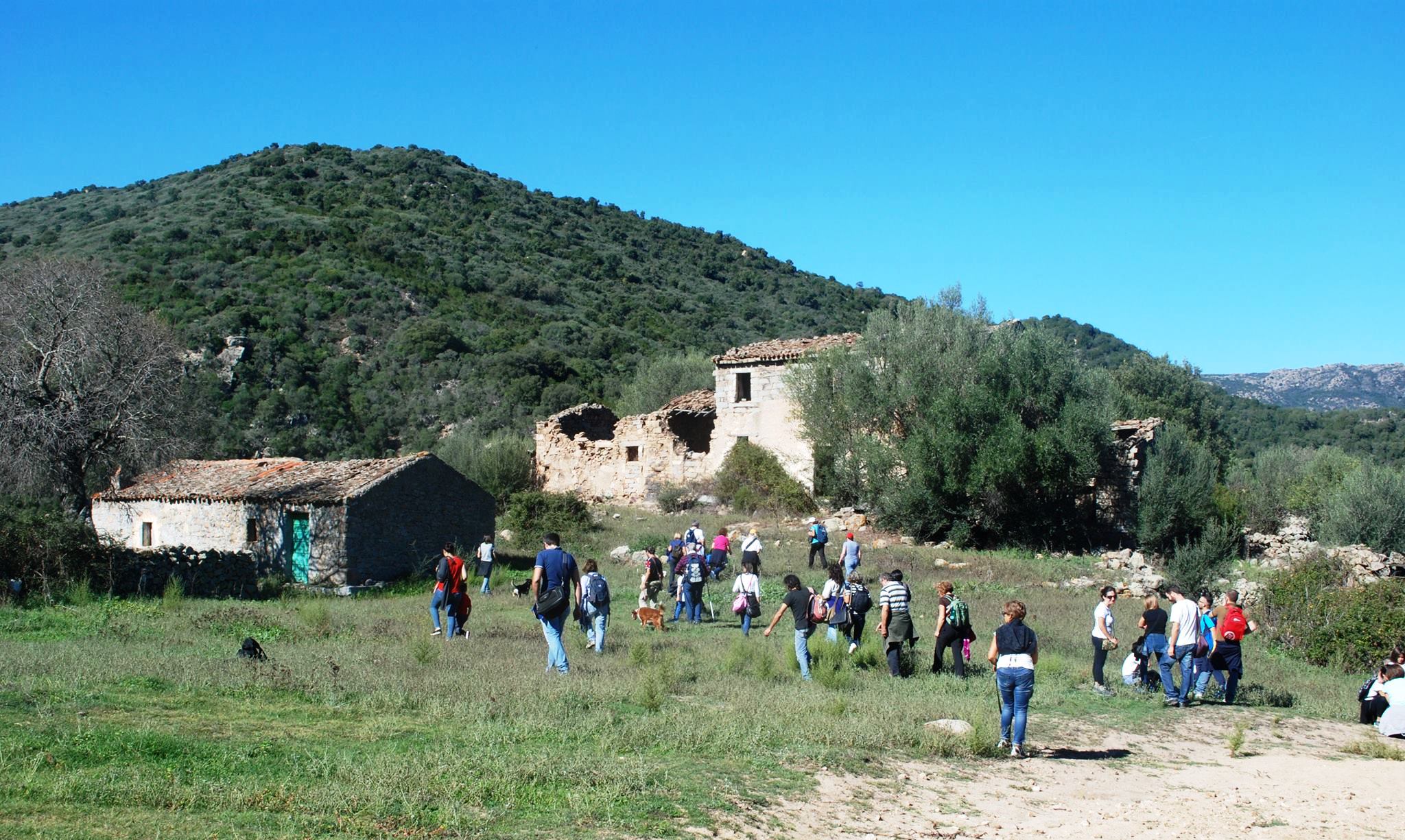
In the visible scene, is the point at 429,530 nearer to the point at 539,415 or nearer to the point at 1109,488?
the point at 1109,488

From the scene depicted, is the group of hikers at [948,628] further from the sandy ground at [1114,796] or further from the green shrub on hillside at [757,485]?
the green shrub on hillside at [757,485]

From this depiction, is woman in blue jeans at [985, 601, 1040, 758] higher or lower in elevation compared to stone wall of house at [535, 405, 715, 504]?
lower

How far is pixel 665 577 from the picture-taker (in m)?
23.0

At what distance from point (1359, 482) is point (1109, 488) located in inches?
336

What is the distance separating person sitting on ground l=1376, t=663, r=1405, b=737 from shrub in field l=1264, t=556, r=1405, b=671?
4604 millimetres

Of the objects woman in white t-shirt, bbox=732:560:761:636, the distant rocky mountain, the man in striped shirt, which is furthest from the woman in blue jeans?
the distant rocky mountain

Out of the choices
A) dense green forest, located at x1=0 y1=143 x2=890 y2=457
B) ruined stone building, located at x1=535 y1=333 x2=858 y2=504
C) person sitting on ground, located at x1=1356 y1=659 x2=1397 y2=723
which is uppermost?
dense green forest, located at x1=0 y1=143 x2=890 y2=457

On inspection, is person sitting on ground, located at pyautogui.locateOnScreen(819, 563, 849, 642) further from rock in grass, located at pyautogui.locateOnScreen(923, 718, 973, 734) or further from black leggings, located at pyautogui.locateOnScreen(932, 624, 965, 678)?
rock in grass, located at pyautogui.locateOnScreen(923, 718, 973, 734)

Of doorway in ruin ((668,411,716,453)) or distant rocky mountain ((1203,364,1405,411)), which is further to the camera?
distant rocky mountain ((1203,364,1405,411))

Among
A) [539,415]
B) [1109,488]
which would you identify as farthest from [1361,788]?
[539,415]

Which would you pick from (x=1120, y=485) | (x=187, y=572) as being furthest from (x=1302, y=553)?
(x=187, y=572)

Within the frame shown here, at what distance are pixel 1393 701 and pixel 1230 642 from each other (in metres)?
1.72

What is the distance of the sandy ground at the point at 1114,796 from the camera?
7.37 m

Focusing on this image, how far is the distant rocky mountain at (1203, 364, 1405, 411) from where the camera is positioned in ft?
456
